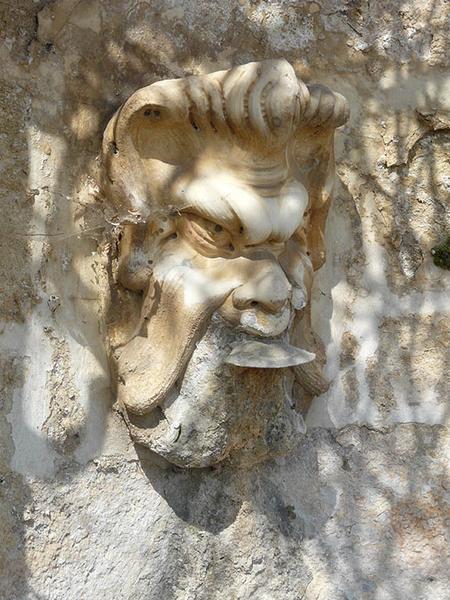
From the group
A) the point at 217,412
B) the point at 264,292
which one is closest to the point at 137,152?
the point at 264,292

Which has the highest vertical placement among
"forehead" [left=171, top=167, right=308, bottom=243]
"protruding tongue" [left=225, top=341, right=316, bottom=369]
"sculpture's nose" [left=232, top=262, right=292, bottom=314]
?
"forehead" [left=171, top=167, right=308, bottom=243]

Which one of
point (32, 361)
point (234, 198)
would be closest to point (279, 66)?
point (234, 198)

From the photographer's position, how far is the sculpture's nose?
48.4 inches

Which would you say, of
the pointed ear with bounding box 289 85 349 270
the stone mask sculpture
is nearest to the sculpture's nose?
the stone mask sculpture

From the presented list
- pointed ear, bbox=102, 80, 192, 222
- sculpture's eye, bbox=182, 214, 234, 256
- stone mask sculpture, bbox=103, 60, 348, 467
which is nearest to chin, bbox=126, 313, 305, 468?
stone mask sculpture, bbox=103, 60, 348, 467

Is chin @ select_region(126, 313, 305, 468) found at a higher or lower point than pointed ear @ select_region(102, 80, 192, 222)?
lower

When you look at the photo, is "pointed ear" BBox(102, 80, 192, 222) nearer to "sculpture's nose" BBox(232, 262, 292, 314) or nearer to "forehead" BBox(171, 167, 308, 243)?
"forehead" BBox(171, 167, 308, 243)

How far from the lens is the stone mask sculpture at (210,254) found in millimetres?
1219

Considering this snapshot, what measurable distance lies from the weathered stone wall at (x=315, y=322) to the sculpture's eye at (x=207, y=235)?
152mm

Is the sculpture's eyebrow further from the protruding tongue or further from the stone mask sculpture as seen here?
the protruding tongue

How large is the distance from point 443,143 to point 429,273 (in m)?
0.25

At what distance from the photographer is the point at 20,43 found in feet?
4.11

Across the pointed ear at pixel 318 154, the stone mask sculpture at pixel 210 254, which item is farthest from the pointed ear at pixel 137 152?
the pointed ear at pixel 318 154

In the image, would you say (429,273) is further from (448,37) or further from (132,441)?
(132,441)
